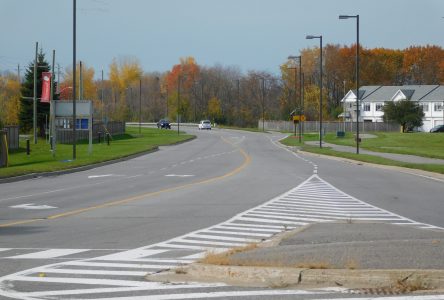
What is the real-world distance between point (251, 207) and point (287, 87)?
5039 inches

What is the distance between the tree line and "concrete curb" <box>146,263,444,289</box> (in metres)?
120

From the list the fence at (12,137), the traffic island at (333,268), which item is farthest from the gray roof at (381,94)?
the traffic island at (333,268)

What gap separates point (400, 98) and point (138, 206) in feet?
374

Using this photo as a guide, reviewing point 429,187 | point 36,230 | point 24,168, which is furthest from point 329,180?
point 36,230

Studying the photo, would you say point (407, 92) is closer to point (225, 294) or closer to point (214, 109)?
point (214, 109)

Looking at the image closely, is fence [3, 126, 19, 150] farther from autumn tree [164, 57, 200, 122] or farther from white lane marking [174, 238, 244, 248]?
autumn tree [164, 57, 200, 122]

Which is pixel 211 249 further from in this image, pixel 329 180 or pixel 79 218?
pixel 329 180

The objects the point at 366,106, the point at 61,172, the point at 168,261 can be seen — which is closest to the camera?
the point at 168,261

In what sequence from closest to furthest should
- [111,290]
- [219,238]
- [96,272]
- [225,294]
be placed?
[225,294] → [111,290] → [96,272] → [219,238]

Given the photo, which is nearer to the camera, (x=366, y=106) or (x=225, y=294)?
(x=225, y=294)

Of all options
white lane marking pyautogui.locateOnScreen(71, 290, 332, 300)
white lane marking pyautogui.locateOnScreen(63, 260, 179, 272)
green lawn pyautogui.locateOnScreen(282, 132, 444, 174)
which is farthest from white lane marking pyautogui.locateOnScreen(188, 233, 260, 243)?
green lawn pyautogui.locateOnScreen(282, 132, 444, 174)

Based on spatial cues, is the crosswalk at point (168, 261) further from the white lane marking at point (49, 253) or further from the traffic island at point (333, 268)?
the traffic island at point (333, 268)

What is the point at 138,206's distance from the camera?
20.6m

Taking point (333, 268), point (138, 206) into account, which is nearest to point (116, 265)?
point (333, 268)
